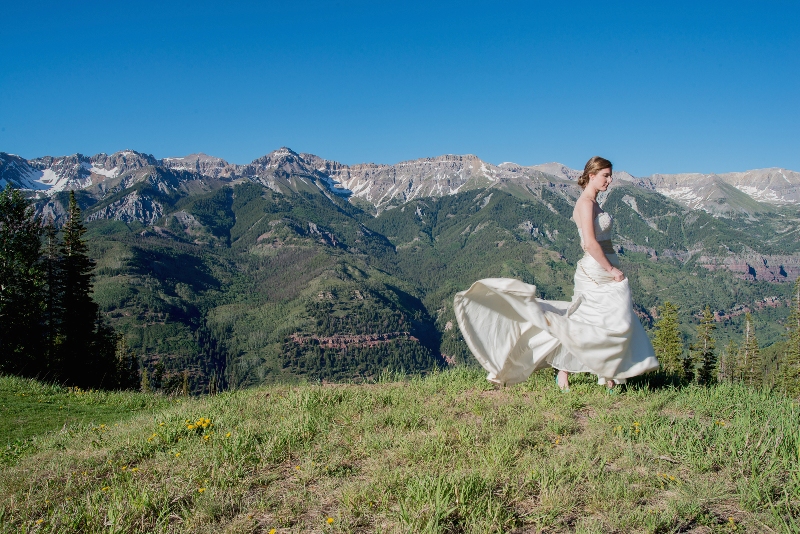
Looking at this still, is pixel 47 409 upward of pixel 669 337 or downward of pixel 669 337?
upward

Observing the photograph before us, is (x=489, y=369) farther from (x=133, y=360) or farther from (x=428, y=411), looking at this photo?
(x=133, y=360)

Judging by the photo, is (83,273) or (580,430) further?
(83,273)

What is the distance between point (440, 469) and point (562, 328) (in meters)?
3.23

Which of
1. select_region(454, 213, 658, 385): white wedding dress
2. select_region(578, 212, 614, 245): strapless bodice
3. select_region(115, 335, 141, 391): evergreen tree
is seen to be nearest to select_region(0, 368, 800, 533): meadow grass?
select_region(454, 213, 658, 385): white wedding dress

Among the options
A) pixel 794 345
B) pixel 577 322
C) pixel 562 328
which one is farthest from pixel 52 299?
pixel 794 345

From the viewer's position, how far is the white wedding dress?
6492 millimetres

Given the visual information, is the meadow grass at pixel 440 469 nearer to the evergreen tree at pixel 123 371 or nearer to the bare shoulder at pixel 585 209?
the bare shoulder at pixel 585 209

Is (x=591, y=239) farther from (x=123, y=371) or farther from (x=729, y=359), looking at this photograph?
(x=729, y=359)

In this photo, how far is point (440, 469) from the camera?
4.29 meters

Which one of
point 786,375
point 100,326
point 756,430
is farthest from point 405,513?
point 100,326

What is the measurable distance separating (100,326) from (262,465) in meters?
44.1

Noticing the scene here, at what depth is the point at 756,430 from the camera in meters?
4.77

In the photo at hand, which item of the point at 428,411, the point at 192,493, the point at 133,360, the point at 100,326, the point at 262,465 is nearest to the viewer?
the point at 192,493

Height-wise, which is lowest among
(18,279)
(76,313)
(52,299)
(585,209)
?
(76,313)
